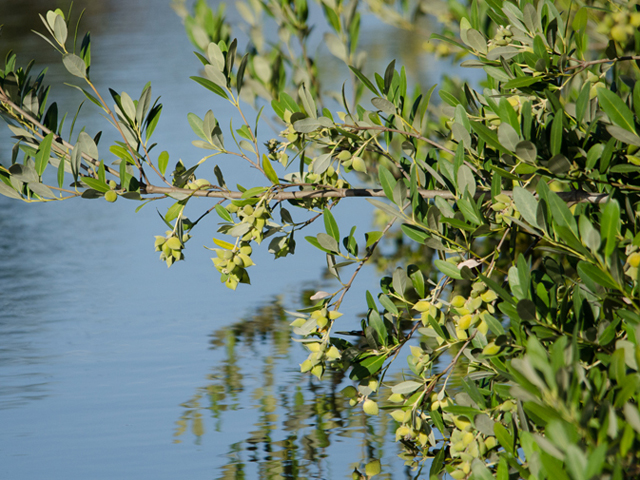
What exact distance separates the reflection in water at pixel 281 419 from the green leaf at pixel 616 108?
57 centimetres

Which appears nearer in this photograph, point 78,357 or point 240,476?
point 240,476

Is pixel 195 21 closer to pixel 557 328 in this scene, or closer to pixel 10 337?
pixel 10 337

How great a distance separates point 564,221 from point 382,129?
31cm

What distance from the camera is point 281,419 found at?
1174mm

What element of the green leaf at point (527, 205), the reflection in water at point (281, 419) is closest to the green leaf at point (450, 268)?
the green leaf at point (527, 205)

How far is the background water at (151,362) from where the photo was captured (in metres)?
1.06

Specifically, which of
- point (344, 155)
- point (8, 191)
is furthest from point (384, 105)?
point (8, 191)

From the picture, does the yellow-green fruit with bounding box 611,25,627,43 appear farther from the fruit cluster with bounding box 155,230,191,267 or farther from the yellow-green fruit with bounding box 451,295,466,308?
the fruit cluster with bounding box 155,230,191,267

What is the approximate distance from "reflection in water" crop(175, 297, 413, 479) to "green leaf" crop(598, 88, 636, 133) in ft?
1.87

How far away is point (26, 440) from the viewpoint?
1.14 m

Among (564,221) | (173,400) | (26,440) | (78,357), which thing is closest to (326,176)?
(564,221)

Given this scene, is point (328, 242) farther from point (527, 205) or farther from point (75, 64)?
point (75, 64)

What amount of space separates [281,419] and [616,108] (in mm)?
753

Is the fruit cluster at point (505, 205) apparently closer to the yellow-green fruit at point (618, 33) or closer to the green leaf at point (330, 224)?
the green leaf at point (330, 224)
